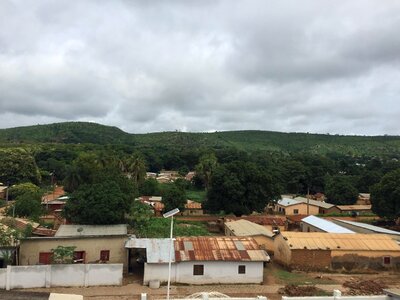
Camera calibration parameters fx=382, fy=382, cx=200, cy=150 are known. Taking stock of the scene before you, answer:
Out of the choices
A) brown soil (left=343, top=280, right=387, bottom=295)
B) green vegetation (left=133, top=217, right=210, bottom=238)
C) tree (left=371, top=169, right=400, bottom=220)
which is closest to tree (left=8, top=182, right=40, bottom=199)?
green vegetation (left=133, top=217, right=210, bottom=238)

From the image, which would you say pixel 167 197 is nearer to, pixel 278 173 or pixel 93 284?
pixel 93 284

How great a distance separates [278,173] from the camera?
73.2 meters

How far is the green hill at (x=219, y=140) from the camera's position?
169625 mm

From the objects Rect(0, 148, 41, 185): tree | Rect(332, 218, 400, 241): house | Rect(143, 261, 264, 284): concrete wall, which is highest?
Rect(0, 148, 41, 185): tree

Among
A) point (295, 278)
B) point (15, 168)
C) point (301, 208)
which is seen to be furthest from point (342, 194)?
point (15, 168)

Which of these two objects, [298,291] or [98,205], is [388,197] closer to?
[298,291]

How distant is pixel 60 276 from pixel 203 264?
8.03 metres

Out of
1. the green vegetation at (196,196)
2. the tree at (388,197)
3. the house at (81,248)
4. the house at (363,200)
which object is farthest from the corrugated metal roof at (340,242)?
the house at (363,200)

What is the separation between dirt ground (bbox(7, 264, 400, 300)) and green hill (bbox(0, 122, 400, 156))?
13961 cm

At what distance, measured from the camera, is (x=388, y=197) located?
41.9 m

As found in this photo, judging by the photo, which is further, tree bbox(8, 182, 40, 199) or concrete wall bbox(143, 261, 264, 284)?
tree bbox(8, 182, 40, 199)

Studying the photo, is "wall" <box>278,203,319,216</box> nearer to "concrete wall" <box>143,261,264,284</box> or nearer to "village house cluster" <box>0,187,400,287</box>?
"village house cluster" <box>0,187,400,287</box>

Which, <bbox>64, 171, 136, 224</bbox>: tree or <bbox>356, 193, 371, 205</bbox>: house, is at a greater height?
<bbox>64, 171, 136, 224</bbox>: tree

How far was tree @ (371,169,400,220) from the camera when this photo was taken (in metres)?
41.2
